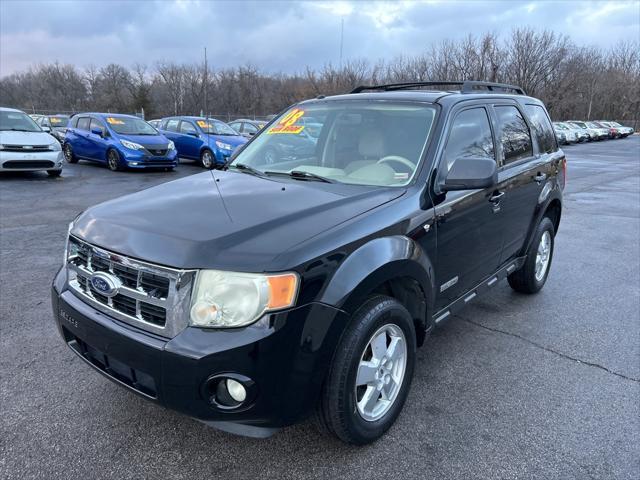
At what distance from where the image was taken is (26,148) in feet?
36.1

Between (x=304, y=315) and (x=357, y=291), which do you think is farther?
(x=357, y=291)

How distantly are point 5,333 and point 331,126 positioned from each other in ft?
9.69

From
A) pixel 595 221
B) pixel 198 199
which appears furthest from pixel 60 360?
pixel 595 221

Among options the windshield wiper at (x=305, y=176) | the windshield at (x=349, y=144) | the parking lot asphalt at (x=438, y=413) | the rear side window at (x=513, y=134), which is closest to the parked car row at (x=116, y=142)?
the windshield at (x=349, y=144)

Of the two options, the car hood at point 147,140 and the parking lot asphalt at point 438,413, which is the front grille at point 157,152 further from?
the parking lot asphalt at point 438,413

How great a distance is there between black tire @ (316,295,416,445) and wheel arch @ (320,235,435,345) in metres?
0.09

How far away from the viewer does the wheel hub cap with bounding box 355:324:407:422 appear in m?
2.39

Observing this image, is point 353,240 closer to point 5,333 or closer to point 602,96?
point 5,333

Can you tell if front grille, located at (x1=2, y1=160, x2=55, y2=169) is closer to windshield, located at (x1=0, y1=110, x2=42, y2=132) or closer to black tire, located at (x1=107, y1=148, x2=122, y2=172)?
windshield, located at (x1=0, y1=110, x2=42, y2=132)

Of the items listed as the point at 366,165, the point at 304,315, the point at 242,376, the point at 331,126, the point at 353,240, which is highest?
the point at 331,126

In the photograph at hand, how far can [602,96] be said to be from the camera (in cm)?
6381

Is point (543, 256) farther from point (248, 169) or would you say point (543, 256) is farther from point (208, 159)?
point (208, 159)

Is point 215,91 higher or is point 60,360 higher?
point 215,91

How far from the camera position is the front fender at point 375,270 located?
210 cm
